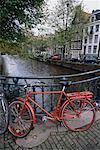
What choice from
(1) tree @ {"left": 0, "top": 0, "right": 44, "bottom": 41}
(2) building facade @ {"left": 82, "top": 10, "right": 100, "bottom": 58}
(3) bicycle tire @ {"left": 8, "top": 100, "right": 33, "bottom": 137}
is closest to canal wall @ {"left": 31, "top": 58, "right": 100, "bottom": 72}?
(2) building facade @ {"left": 82, "top": 10, "right": 100, "bottom": 58}

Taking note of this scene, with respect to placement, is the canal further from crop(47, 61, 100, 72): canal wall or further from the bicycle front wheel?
the bicycle front wheel

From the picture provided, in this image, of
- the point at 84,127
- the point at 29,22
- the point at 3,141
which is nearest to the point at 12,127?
the point at 3,141

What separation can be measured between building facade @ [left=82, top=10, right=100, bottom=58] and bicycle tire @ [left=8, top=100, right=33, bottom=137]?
109ft

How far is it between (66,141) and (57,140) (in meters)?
0.16

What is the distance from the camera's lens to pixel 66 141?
284cm

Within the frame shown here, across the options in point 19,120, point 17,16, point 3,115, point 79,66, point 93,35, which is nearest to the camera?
point 3,115

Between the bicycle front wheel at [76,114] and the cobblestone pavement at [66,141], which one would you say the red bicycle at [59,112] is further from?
the cobblestone pavement at [66,141]

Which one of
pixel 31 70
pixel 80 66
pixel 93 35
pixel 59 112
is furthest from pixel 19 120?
pixel 93 35

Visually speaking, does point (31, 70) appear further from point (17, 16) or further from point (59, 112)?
point (59, 112)

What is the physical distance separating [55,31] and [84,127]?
87.7 ft

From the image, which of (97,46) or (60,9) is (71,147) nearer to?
(60,9)

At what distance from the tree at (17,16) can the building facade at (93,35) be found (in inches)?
1108

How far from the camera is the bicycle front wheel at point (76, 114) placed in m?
3.12

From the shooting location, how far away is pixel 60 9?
28.4m
